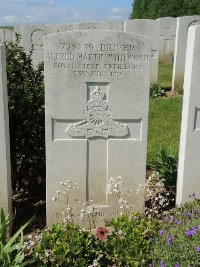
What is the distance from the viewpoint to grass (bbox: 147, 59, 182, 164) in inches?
259

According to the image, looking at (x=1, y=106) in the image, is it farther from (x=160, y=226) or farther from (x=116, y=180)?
(x=160, y=226)

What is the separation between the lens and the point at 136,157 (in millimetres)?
4145

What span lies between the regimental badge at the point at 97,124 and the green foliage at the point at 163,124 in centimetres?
187

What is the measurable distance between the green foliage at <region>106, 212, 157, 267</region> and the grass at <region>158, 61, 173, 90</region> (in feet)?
28.2

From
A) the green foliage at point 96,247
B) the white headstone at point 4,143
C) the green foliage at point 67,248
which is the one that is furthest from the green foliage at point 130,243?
the white headstone at point 4,143

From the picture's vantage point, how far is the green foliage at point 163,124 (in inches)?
259

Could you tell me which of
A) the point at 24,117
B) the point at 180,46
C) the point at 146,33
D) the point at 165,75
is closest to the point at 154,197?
the point at 24,117

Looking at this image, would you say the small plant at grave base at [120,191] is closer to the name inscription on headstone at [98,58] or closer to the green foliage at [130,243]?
the green foliage at [130,243]

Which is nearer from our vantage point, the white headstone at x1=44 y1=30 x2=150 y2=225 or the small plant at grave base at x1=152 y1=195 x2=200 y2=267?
the small plant at grave base at x1=152 y1=195 x2=200 y2=267

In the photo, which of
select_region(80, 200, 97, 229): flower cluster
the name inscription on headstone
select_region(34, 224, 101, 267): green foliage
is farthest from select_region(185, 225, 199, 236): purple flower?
the name inscription on headstone

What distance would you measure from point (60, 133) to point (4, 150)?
1.89ft

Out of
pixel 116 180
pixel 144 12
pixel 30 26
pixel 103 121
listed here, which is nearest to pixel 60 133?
pixel 103 121

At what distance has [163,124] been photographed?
792 cm

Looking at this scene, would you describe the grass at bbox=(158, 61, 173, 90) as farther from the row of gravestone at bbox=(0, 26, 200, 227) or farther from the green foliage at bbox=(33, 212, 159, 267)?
the green foliage at bbox=(33, 212, 159, 267)
